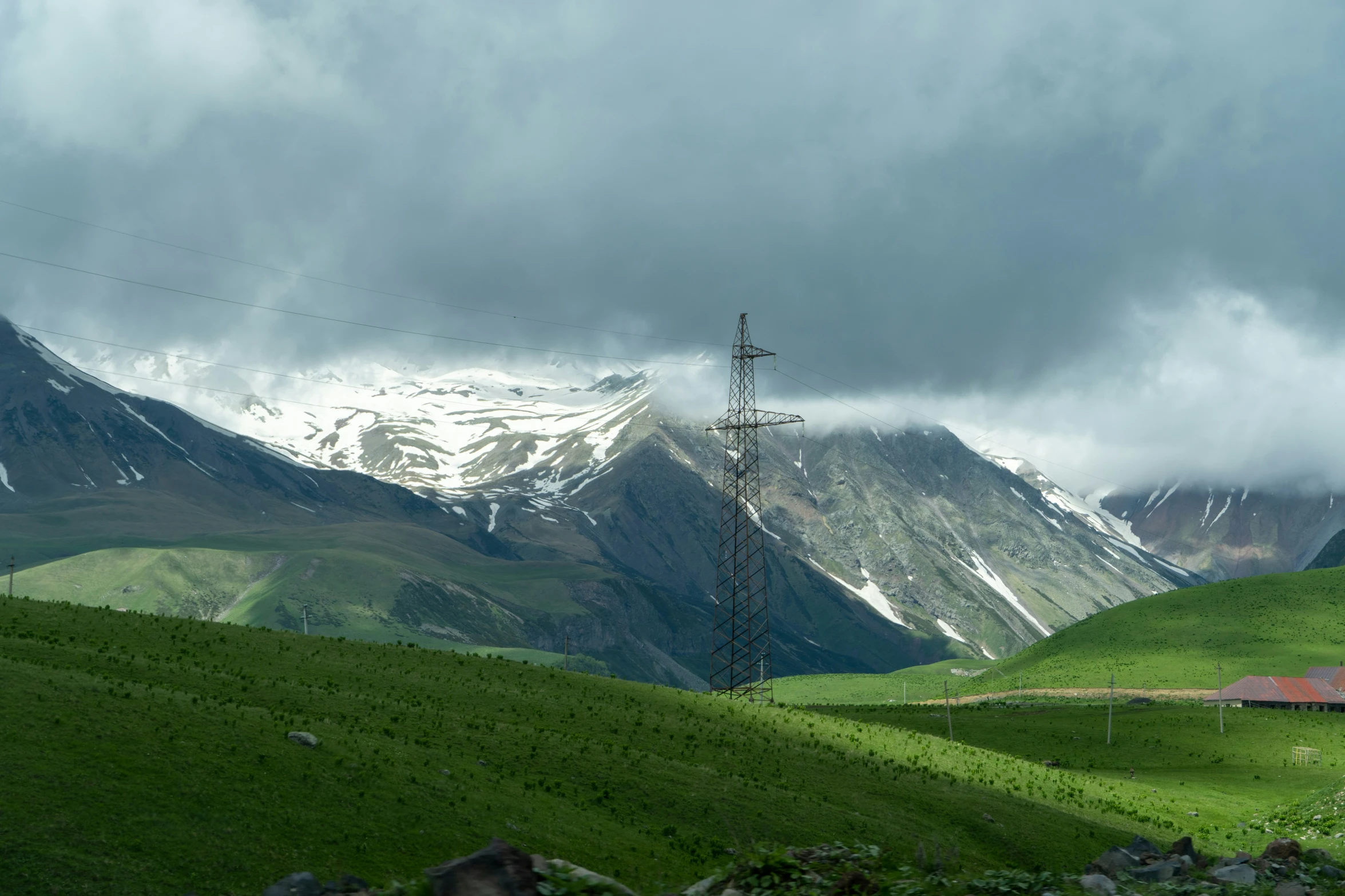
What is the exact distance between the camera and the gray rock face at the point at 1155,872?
34.2 metres

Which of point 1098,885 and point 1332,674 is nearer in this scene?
point 1098,885

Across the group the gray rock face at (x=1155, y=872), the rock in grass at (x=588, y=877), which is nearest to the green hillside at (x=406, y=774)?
the rock in grass at (x=588, y=877)

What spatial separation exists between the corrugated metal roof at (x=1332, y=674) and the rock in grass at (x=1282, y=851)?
5507 inches

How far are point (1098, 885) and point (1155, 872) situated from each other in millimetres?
9863

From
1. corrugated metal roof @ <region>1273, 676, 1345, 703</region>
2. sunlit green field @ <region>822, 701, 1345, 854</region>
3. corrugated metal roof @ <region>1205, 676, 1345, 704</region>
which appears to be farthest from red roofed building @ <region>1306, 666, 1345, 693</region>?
sunlit green field @ <region>822, 701, 1345, 854</region>

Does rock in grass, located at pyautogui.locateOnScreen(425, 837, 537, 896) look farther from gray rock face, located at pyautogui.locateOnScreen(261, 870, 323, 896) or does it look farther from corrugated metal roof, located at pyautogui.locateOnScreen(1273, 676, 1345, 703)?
corrugated metal roof, located at pyautogui.locateOnScreen(1273, 676, 1345, 703)

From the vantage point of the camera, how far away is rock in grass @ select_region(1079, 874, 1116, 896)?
25891mm

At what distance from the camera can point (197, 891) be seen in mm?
30344

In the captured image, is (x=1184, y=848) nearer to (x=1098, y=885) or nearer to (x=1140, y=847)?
(x=1140, y=847)

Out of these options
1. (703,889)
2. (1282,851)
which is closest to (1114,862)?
(1282,851)

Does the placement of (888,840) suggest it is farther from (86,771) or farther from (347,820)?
(86,771)

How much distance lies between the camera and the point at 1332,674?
16662 centimetres

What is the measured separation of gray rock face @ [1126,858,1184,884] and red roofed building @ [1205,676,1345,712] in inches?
5197

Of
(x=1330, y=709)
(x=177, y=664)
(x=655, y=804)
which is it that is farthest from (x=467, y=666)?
(x=1330, y=709)
